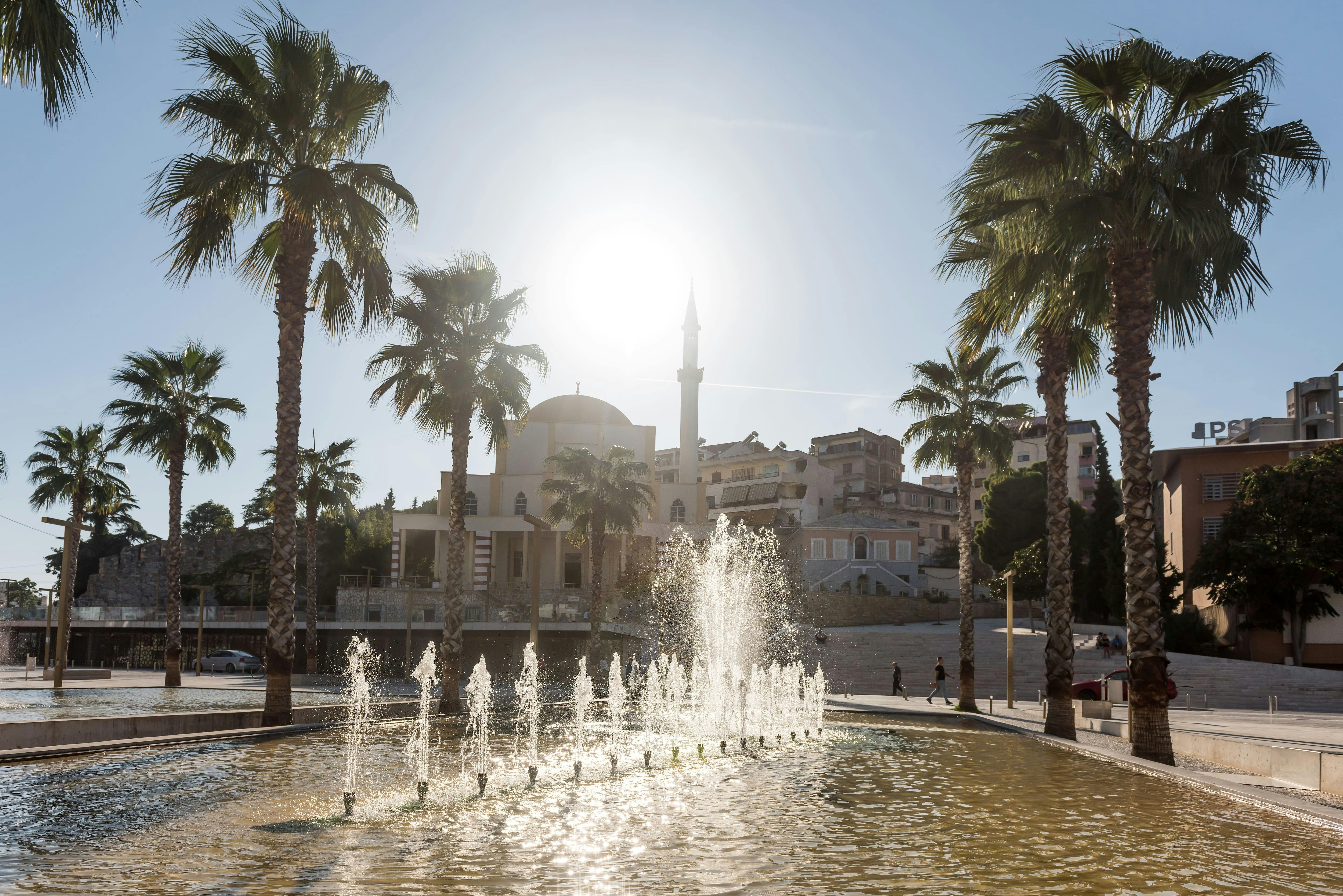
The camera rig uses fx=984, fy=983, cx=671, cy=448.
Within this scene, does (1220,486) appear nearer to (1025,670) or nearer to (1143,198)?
(1025,670)

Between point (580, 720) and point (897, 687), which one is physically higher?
point (580, 720)

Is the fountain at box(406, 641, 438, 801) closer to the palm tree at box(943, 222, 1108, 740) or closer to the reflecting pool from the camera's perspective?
the reflecting pool

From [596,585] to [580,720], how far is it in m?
16.9

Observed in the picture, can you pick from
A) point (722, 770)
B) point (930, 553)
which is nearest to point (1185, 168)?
point (722, 770)

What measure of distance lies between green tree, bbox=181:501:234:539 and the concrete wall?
89.8 metres

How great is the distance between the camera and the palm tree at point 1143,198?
13562 millimetres

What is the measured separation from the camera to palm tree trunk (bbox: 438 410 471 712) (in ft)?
69.3

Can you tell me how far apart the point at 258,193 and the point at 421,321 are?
692cm

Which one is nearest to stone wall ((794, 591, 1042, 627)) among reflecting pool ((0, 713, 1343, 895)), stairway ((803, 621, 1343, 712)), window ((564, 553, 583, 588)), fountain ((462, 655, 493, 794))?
stairway ((803, 621, 1343, 712))

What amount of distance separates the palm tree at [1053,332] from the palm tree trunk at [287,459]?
37.5 feet

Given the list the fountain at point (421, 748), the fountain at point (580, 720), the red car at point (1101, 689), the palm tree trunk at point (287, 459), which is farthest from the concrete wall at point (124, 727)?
the red car at point (1101, 689)

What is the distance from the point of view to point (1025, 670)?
38.8 m

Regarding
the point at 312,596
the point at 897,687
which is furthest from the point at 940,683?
the point at 312,596

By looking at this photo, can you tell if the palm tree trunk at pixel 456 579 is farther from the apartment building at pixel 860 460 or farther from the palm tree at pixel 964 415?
the apartment building at pixel 860 460
